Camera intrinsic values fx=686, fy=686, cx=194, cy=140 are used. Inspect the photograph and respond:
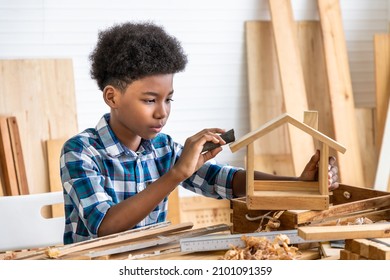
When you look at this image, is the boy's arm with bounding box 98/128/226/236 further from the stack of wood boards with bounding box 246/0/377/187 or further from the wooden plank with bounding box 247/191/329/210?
the stack of wood boards with bounding box 246/0/377/187

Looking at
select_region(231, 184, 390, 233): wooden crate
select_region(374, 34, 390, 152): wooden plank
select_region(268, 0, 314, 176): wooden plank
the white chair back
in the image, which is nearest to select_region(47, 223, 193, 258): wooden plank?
select_region(231, 184, 390, 233): wooden crate

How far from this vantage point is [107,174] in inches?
90.4

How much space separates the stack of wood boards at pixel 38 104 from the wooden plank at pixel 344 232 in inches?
99.2

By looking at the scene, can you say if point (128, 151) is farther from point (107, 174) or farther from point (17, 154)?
point (17, 154)

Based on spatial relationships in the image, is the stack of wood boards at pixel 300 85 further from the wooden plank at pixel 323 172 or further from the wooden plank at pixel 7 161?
the wooden plank at pixel 323 172

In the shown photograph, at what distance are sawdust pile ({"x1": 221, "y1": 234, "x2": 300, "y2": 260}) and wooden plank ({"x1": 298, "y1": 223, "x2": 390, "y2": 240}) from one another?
2.0 inches

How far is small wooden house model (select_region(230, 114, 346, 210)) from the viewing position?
1877 mm

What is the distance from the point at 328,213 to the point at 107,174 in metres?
0.76

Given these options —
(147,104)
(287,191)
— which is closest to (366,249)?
(287,191)

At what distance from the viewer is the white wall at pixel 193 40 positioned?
400 cm

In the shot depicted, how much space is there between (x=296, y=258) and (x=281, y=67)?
2515 millimetres

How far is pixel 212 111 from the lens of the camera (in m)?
4.28
